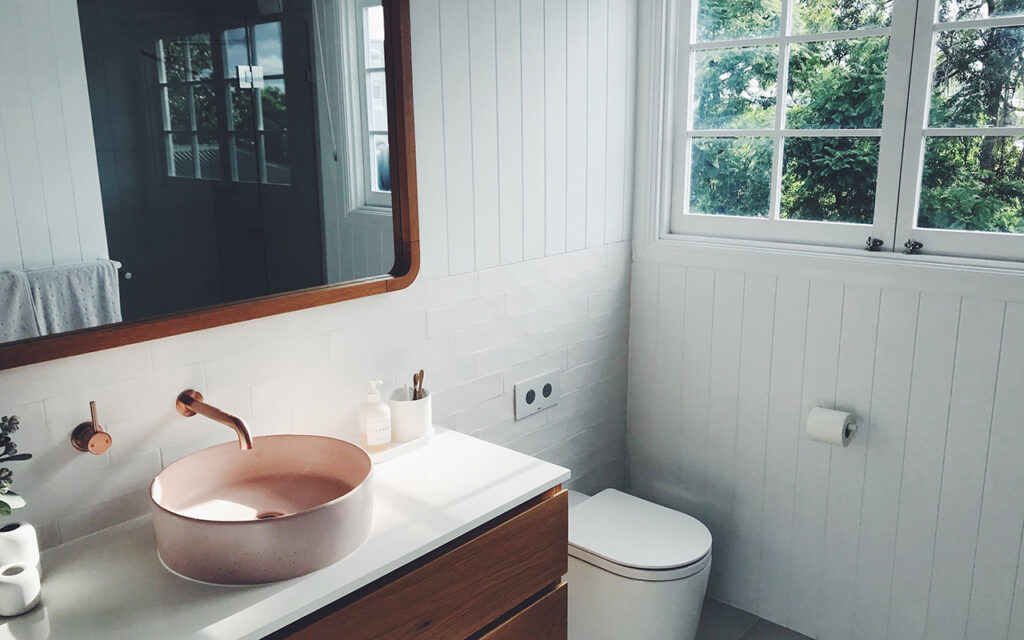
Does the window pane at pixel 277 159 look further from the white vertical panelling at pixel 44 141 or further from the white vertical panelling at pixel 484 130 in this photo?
the white vertical panelling at pixel 484 130

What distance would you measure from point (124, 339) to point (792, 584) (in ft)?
6.63

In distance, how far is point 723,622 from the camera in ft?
8.39

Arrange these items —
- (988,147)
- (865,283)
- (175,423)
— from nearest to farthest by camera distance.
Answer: (175,423) → (988,147) → (865,283)

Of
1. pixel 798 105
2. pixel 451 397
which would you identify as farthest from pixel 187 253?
pixel 798 105

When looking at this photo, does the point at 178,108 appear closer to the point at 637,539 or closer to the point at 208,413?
the point at 208,413

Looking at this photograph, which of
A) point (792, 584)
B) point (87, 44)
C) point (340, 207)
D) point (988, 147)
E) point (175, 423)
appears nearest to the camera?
point (87, 44)

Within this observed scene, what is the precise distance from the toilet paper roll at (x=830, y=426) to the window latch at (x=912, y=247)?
47 centimetres

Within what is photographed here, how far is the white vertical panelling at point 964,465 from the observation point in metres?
2.03

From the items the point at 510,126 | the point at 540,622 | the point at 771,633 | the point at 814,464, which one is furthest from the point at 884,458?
the point at 510,126

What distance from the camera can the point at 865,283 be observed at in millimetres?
2197

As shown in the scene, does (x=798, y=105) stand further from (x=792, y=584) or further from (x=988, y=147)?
(x=792, y=584)

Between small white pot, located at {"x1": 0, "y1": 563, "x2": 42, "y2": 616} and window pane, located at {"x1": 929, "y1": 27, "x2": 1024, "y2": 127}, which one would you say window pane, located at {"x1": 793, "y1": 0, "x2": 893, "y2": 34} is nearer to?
window pane, located at {"x1": 929, "y1": 27, "x2": 1024, "y2": 127}

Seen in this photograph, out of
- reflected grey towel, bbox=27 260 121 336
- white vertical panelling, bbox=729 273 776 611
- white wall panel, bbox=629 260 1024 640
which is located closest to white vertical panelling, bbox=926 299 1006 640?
white wall panel, bbox=629 260 1024 640

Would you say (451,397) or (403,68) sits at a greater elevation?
(403,68)
